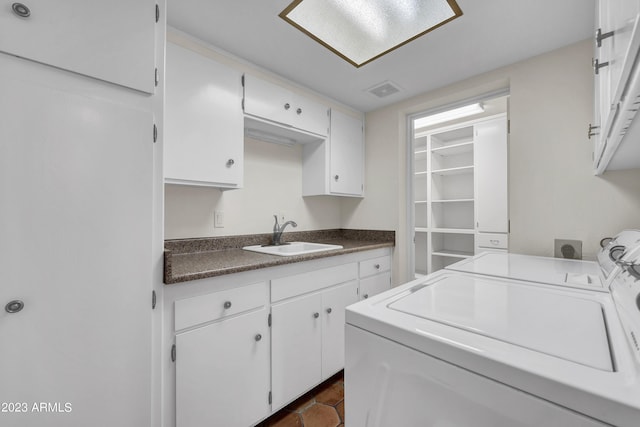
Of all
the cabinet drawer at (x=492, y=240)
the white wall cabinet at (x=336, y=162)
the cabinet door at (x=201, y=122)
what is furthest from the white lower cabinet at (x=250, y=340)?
the cabinet drawer at (x=492, y=240)

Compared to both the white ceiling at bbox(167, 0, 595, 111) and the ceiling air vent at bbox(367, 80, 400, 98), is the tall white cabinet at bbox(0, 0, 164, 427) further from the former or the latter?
the ceiling air vent at bbox(367, 80, 400, 98)

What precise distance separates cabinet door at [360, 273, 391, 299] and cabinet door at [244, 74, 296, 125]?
4.75ft

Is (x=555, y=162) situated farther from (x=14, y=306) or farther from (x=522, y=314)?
(x=14, y=306)

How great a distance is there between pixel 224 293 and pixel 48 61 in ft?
3.54

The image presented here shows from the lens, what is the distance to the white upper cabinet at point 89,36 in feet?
2.67

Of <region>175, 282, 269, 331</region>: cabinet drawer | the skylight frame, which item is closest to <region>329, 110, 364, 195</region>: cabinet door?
the skylight frame

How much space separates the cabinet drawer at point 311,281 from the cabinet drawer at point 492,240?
6.44ft

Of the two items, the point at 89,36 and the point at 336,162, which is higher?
the point at 89,36

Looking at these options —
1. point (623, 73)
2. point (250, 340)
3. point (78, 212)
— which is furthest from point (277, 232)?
point (623, 73)

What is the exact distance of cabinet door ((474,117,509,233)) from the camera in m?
2.97

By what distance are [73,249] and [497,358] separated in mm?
1272

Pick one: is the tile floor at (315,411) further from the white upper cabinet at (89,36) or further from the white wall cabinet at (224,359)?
the white upper cabinet at (89,36)

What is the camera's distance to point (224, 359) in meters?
1.26

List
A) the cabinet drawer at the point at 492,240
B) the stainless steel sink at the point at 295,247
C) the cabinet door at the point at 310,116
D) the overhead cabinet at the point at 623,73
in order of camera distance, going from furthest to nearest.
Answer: the cabinet drawer at the point at 492,240 < the cabinet door at the point at 310,116 < the stainless steel sink at the point at 295,247 < the overhead cabinet at the point at 623,73
